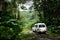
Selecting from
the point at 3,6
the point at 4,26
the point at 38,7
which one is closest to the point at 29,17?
the point at 38,7

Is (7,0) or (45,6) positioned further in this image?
(45,6)

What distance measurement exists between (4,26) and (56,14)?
9.12 metres

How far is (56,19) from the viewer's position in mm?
24641

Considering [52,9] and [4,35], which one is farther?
[52,9]

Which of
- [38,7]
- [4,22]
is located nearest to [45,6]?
[38,7]

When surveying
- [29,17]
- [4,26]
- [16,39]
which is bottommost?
[29,17]

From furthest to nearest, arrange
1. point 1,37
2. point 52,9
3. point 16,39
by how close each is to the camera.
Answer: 1. point 52,9
2. point 16,39
3. point 1,37

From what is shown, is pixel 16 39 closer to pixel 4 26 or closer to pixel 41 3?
pixel 4 26

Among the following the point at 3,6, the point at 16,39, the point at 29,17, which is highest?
the point at 3,6

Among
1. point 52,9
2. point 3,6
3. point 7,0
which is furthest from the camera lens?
point 52,9

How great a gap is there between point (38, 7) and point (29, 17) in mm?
32604

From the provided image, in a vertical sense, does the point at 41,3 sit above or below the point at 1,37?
above

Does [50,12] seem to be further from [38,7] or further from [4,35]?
[4,35]

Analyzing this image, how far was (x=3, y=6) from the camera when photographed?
2003 centimetres
